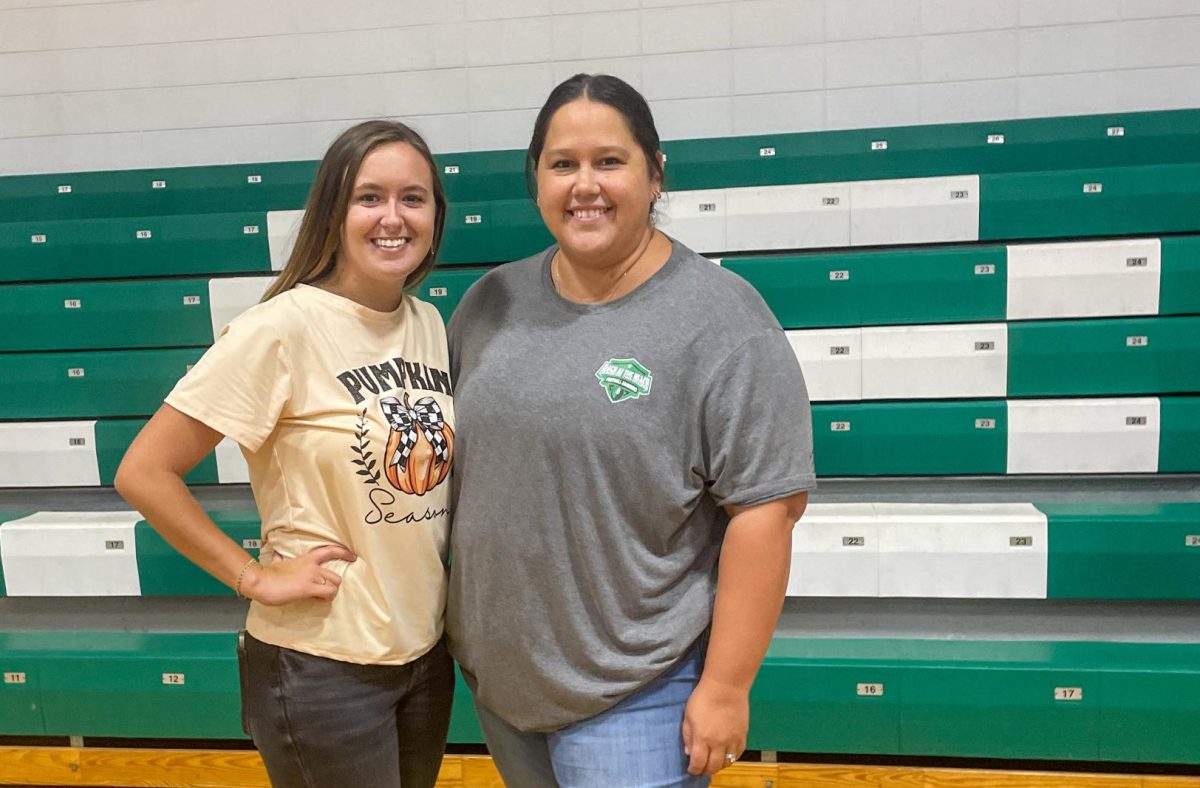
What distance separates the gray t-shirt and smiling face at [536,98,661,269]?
0.18 feet

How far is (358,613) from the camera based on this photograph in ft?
2.67

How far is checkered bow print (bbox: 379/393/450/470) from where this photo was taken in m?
0.81

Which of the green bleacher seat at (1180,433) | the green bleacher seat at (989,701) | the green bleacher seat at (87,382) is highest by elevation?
the green bleacher seat at (87,382)

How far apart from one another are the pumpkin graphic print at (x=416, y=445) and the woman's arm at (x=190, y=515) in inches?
3.5

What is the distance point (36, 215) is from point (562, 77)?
154 centimetres

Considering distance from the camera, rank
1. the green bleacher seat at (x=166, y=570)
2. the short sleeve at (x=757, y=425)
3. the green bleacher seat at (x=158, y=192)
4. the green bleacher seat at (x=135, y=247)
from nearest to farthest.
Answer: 1. the short sleeve at (x=757, y=425)
2. the green bleacher seat at (x=166, y=570)
3. the green bleacher seat at (x=135, y=247)
4. the green bleacher seat at (x=158, y=192)

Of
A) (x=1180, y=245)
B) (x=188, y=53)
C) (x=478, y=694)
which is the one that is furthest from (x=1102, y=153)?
(x=188, y=53)

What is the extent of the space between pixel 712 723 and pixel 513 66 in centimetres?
231

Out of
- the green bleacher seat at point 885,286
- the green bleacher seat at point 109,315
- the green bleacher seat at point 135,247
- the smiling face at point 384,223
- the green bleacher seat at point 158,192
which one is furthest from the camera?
the green bleacher seat at point 158,192

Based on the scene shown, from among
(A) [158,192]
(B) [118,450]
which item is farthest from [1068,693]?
(A) [158,192]

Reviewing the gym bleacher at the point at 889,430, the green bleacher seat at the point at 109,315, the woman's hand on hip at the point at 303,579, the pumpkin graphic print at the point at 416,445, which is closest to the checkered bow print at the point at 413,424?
the pumpkin graphic print at the point at 416,445

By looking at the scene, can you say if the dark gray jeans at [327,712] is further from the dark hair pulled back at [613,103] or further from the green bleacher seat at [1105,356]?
the green bleacher seat at [1105,356]

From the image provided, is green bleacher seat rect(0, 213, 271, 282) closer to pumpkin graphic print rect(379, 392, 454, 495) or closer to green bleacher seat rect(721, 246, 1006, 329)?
green bleacher seat rect(721, 246, 1006, 329)

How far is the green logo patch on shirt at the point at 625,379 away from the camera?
2.43 ft
